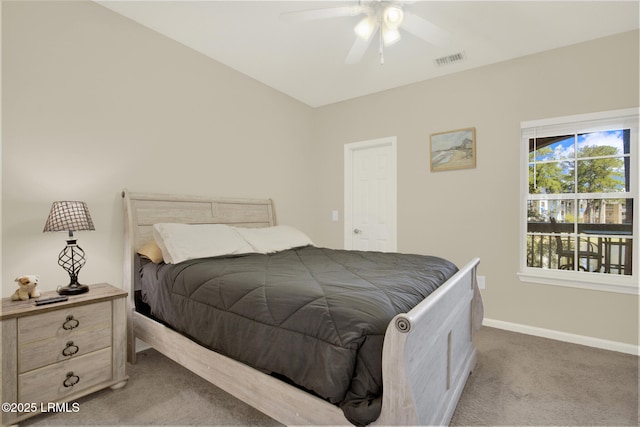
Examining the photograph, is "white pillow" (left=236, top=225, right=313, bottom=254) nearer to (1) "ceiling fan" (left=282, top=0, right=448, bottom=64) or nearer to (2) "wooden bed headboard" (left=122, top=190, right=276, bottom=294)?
(2) "wooden bed headboard" (left=122, top=190, right=276, bottom=294)

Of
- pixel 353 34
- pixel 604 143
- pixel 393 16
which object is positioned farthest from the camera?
pixel 604 143

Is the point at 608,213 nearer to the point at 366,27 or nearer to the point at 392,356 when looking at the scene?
the point at 366,27

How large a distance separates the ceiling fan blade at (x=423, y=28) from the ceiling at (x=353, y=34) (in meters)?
0.08

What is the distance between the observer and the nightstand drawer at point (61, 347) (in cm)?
156

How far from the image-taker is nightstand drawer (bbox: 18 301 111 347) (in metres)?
1.56

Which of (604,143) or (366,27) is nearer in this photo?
(366,27)

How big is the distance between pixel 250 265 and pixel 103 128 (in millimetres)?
1539

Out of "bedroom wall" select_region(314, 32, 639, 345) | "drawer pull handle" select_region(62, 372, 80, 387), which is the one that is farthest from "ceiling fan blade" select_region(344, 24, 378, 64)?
"drawer pull handle" select_region(62, 372, 80, 387)

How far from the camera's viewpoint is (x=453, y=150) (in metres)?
3.28

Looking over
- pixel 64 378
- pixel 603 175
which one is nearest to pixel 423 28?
pixel 603 175

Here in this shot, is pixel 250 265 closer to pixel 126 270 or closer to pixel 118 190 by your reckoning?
pixel 126 270

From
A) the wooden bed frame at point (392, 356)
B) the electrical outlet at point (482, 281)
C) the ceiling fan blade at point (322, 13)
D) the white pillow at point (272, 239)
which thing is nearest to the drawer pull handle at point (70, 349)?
the wooden bed frame at point (392, 356)

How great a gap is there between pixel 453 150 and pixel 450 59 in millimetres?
887

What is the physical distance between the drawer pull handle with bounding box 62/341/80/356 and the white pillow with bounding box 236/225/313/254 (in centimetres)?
129
